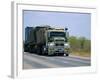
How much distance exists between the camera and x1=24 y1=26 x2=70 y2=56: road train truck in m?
1.88

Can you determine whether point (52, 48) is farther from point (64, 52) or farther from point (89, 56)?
point (89, 56)

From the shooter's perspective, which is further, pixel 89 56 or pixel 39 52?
pixel 89 56

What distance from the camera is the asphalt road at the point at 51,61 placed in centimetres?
187

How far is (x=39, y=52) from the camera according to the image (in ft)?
6.33

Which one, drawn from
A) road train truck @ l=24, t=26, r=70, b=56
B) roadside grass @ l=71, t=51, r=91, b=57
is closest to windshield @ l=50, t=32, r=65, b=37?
road train truck @ l=24, t=26, r=70, b=56

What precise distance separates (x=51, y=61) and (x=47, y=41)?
165 mm

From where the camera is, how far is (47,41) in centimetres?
194

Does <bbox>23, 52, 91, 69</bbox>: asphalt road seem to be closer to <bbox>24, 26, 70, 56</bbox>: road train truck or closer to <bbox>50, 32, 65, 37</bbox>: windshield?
<bbox>24, 26, 70, 56</bbox>: road train truck

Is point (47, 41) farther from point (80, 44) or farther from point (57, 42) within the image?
point (80, 44)

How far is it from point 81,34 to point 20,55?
22.3 inches

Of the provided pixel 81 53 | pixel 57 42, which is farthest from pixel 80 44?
pixel 57 42

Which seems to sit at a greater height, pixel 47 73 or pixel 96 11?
pixel 96 11

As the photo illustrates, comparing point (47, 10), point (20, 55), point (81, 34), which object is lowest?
point (20, 55)

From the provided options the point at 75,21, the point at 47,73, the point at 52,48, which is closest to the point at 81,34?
the point at 75,21
